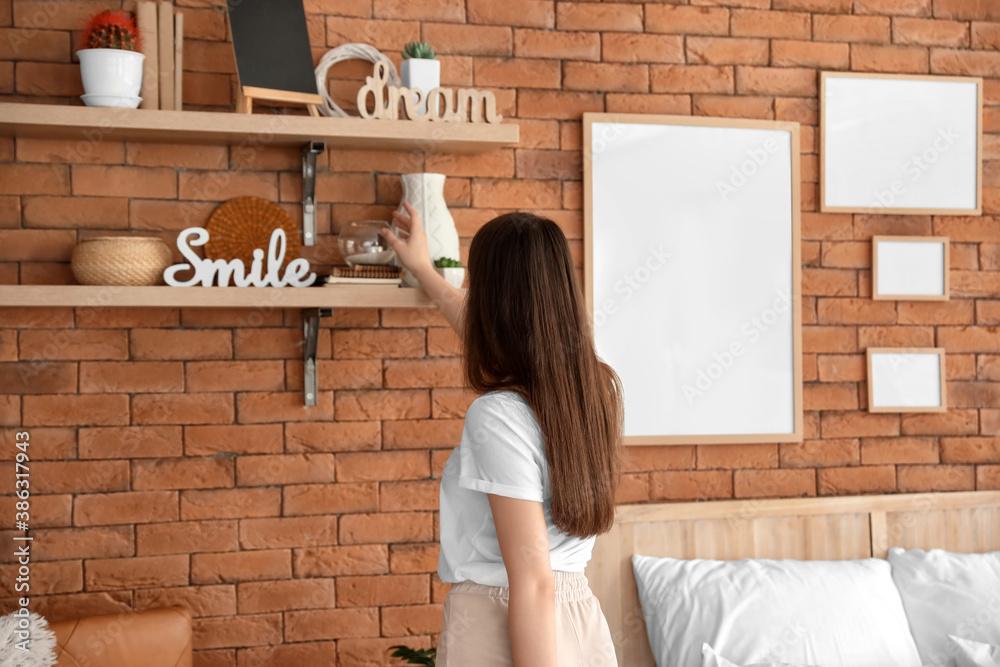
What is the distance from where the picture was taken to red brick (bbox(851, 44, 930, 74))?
237cm

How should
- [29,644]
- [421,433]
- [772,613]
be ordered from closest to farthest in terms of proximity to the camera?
[29,644] → [772,613] → [421,433]

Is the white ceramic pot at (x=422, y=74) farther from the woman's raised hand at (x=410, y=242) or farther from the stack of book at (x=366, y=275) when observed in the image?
the stack of book at (x=366, y=275)

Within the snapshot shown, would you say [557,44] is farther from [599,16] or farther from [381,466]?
[381,466]

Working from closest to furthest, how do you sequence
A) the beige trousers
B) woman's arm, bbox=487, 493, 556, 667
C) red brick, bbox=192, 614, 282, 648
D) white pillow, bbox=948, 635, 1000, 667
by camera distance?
woman's arm, bbox=487, 493, 556, 667 → the beige trousers → white pillow, bbox=948, 635, 1000, 667 → red brick, bbox=192, 614, 282, 648

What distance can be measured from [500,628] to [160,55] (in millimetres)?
1447

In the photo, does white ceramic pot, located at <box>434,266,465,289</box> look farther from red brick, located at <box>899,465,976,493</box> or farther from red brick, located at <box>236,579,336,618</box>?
red brick, located at <box>899,465,976,493</box>

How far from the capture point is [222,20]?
2.05 meters

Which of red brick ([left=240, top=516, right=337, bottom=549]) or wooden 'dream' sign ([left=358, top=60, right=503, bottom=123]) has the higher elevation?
wooden 'dream' sign ([left=358, top=60, right=503, bottom=123])

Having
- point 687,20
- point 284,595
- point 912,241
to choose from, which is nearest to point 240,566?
point 284,595

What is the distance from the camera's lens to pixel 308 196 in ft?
6.78

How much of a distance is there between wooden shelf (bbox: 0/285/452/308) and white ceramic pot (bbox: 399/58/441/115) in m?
0.44

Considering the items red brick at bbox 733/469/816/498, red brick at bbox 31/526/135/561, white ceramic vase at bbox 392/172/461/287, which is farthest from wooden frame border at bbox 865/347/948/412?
red brick at bbox 31/526/135/561

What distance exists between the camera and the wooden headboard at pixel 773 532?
7.14ft

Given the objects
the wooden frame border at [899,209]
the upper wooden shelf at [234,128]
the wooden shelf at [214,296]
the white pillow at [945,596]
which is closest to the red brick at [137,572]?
the wooden shelf at [214,296]
